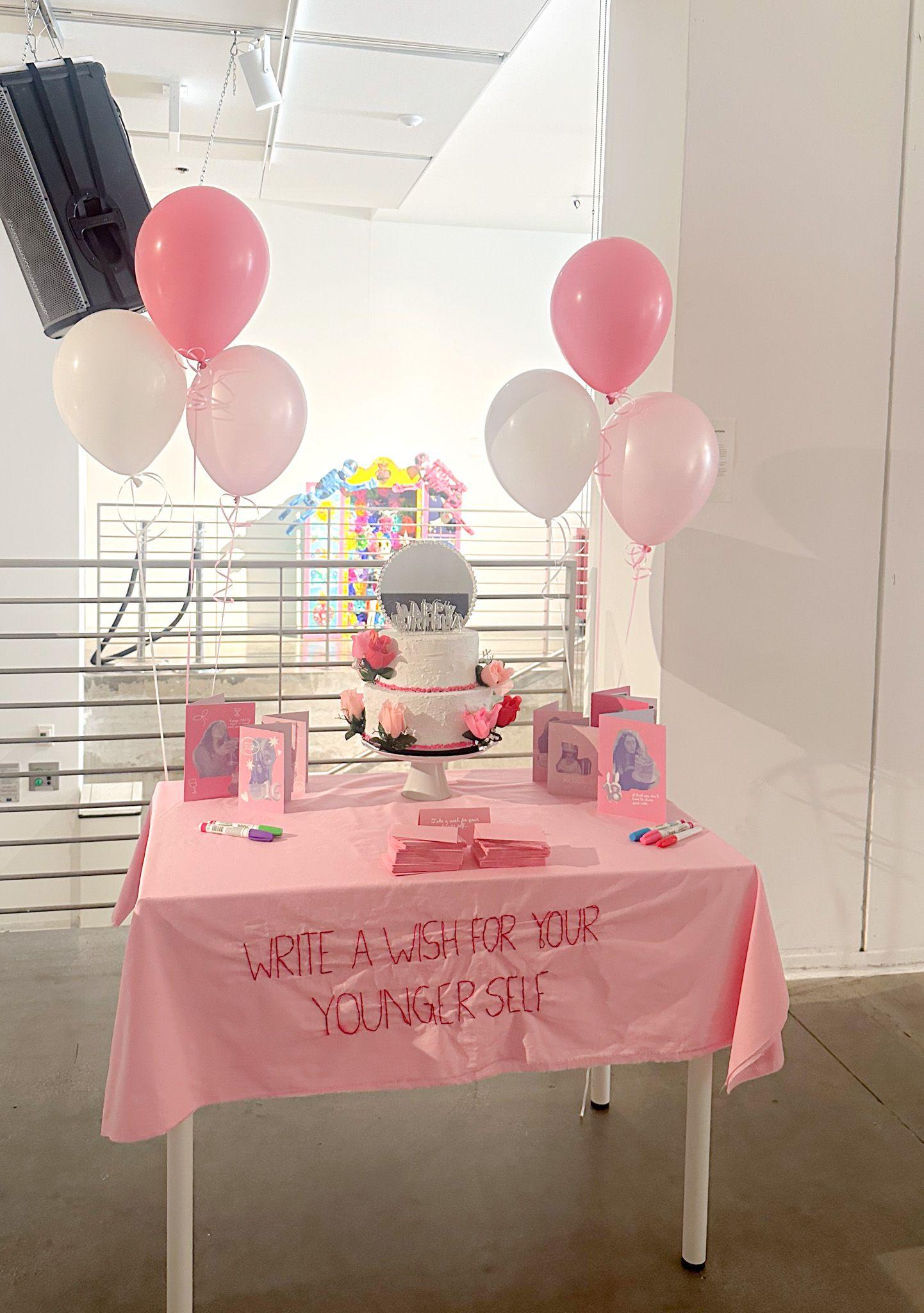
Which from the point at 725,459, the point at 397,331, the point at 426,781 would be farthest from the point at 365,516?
the point at 426,781

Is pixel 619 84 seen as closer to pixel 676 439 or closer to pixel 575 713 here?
pixel 676 439

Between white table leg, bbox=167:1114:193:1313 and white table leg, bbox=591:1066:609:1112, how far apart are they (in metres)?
1.01

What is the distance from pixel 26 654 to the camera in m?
5.38

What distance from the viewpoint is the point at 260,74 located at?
3980 mm

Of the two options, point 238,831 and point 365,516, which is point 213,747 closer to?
point 238,831

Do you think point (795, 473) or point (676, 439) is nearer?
point (676, 439)

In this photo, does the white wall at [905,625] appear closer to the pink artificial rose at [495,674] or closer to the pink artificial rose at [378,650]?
the pink artificial rose at [495,674]

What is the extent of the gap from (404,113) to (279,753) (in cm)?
389

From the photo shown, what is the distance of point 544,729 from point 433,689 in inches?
13.6

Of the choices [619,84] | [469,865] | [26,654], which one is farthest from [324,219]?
[469,865]

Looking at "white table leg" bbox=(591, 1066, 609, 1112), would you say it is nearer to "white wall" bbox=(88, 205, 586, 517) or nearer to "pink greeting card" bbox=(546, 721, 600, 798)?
"pink greeting card" bbox=(546, 721, 600, 798)

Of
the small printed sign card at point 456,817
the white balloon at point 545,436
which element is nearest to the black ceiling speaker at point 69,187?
the white balloon at point 545,436

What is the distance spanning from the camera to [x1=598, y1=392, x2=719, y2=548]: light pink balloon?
80.9 inches

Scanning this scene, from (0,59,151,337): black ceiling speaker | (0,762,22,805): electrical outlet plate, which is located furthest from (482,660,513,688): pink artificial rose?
(0,762,22,805): electrical outlet plate
